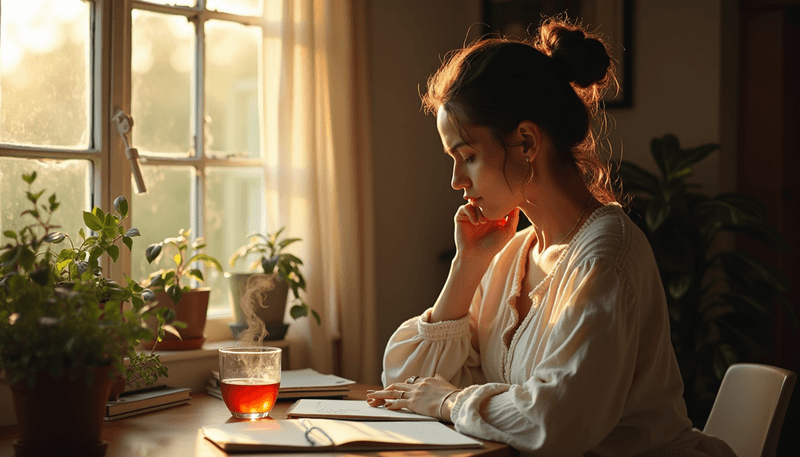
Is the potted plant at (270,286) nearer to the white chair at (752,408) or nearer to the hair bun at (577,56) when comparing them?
the hair bun at (577,56)

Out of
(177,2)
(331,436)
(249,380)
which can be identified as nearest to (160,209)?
(177,2)

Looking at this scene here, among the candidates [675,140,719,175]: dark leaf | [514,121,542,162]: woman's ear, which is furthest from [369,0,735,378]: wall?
[514,121,542,162]: woman's ear

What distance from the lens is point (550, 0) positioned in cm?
287

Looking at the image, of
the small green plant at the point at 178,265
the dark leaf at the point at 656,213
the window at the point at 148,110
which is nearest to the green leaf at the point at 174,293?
the small green plant at the point at 178,265

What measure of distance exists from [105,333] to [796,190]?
2.78 metres

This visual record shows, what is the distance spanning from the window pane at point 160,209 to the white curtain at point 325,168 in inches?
9.8

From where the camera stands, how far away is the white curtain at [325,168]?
2217 millimetres

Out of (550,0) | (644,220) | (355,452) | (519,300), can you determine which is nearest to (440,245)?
(644,220)

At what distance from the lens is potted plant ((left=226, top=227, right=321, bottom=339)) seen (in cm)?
202

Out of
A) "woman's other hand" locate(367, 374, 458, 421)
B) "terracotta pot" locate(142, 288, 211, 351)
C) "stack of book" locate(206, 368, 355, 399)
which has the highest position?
"terracotta pot" locate(142, 288, 211, 351)

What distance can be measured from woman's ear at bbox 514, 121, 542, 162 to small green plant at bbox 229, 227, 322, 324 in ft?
2.88

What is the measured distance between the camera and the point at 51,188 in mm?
1914

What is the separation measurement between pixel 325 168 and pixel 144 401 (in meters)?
1.02

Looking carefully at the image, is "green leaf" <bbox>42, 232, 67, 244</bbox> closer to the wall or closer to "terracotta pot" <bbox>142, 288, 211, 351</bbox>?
"terracotta pot" <bbox>142, 288, 211, 351</bbox>
